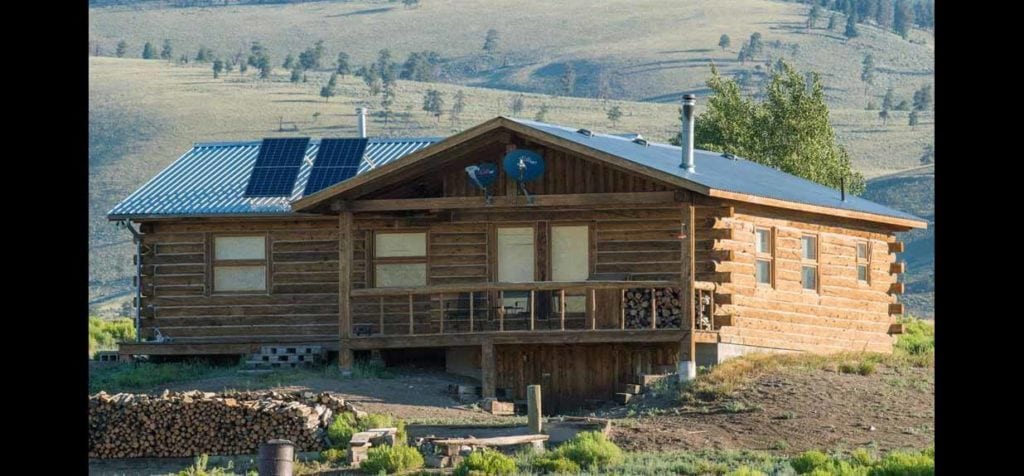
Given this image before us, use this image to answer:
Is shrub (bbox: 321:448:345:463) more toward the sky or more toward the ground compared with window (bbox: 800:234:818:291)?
more toward the ground

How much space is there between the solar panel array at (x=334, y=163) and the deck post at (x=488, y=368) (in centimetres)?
569

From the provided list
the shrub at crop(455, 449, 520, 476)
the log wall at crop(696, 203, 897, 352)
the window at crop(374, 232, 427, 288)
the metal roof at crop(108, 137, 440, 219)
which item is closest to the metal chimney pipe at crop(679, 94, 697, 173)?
the log wall at crop(696, 203, 897, 352)

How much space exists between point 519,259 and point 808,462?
33.9 feet

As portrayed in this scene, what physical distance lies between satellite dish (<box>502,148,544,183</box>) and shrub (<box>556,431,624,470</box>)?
742 cm

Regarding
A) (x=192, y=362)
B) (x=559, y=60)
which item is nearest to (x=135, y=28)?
(x=559, y=60)

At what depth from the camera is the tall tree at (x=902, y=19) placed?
167125mm

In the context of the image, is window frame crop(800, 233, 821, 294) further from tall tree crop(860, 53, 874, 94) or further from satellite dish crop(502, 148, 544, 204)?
tall tree crop(860, 53, 874, 94)

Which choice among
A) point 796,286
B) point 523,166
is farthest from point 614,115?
point 523,166

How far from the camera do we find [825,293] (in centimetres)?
3158

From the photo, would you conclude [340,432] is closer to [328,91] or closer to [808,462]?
[808,462]

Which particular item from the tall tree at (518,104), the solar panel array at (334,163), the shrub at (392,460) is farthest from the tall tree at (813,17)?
the shrub at (392,460)

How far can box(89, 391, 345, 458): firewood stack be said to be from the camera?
23.7m

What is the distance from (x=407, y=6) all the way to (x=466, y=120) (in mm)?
76374
